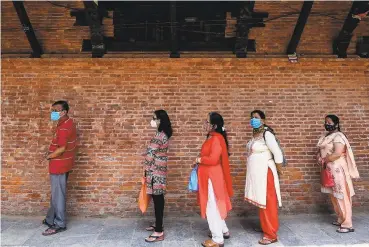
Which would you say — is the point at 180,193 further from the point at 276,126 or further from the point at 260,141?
the point at 276,126

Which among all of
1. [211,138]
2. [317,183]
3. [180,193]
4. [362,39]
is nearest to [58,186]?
[180,193]

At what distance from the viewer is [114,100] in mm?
5230

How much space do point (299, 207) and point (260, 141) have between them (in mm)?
1940

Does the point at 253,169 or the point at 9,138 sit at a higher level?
the point at 9,138

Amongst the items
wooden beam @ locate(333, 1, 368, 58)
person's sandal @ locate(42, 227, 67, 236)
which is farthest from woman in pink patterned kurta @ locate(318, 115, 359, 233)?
person's sandal @ locate(42, 227, 67, 236)

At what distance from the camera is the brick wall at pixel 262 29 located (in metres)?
5.41

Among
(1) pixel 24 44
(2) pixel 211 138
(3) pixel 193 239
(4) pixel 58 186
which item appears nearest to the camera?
(2) pixel 211 138

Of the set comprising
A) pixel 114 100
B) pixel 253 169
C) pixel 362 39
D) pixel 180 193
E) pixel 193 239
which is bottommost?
pixel 193 239

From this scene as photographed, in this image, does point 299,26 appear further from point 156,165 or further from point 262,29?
point 156,165

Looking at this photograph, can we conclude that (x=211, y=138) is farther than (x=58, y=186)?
No

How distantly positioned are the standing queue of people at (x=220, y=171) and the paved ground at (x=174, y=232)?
0.18 metres

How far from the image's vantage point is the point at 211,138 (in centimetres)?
388

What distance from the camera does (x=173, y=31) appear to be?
190 inches

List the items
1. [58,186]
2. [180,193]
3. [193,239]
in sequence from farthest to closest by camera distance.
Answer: [180,193] < [58,186] < [193,239]
